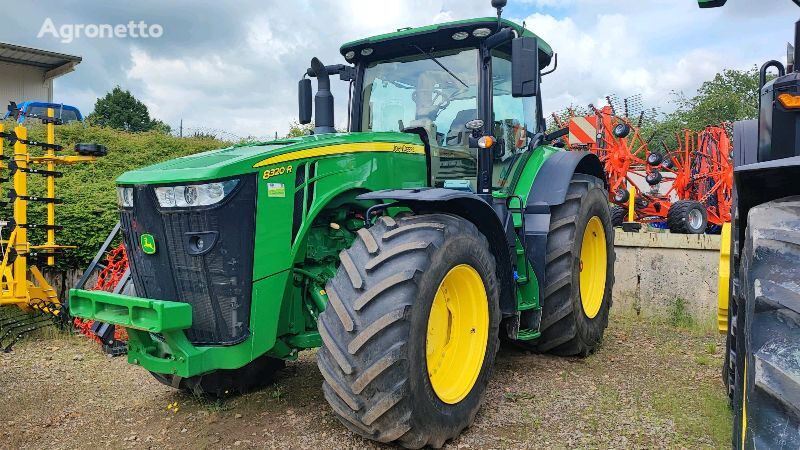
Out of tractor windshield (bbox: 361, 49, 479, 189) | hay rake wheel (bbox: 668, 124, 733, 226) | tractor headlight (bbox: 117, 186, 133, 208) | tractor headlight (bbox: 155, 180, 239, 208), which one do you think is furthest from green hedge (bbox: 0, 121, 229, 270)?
hay rake wheel (bbox: 668, 124, 733, 226)

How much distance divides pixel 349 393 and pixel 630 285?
507 centimetres

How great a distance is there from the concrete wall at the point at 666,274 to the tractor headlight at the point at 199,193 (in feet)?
17.3

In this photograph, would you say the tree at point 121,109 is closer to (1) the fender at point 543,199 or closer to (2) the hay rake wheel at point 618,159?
(2) the hay rake wheel at point 618,159

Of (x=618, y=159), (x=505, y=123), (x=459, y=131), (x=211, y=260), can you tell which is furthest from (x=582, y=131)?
(x=211, y=260)

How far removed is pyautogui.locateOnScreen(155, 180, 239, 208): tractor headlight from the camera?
313 centimetres

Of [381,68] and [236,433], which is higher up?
[381,68]

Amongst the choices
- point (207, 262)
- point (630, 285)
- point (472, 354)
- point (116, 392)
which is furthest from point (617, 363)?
point (116, 392)

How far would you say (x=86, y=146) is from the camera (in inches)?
228

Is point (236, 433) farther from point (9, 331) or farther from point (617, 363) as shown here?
point (9, 331)

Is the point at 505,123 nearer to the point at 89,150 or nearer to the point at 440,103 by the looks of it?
the point at 440,103

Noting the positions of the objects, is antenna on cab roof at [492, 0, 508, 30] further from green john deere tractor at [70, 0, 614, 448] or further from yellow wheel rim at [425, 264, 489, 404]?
yellow wheel rim at [425, 264, 489, 404]

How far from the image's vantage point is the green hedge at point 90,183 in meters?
6.96

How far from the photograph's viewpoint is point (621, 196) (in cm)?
1015

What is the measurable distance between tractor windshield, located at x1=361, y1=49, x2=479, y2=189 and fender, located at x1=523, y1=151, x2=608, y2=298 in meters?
0.57
